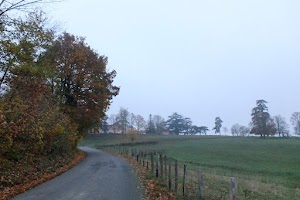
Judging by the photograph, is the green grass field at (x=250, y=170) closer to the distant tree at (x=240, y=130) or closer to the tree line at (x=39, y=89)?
the tree line at (x=39, y=89)

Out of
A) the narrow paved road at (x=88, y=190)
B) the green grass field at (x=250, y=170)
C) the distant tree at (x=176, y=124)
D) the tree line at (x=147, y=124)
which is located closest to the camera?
the narrow paved road at (x=88, y=190)

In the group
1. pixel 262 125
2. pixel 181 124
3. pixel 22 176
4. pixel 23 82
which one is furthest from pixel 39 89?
pixel 181 124

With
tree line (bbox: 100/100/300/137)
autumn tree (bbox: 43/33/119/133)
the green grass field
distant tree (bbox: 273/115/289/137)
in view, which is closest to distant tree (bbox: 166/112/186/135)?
tree line (bbox: 100/100/300/137)

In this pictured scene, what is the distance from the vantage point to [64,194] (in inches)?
519

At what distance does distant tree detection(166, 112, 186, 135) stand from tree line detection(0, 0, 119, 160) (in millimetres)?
147361

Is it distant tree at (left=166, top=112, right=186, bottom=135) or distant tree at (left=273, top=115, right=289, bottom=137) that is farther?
distant tree at (left=166, top=112, right=186, bottom=135)

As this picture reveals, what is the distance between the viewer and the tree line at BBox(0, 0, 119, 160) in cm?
1627

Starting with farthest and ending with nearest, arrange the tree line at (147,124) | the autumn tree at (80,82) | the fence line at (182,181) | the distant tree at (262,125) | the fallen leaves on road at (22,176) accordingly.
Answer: the tree line at (147,124), the distant tree at (262,125), the autumn tree at (80,82), the fallen leaves on road at (22,176), the fence line at (182,181)

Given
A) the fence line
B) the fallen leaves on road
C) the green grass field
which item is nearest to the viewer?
the fence line

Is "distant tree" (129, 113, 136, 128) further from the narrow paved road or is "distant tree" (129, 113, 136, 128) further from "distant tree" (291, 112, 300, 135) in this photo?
the narrow paved road

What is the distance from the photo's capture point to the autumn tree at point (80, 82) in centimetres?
3915

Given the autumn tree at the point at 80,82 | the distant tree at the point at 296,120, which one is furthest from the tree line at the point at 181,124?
the autumn tree at the point at 80,82

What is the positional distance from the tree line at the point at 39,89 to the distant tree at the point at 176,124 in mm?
147361

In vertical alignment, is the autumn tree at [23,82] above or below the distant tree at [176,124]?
below
